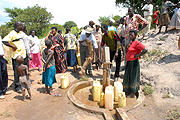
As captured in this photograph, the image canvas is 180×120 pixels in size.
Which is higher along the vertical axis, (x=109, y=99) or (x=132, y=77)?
(x=132, y=77)

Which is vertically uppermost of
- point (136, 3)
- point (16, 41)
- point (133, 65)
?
point (136, 3)

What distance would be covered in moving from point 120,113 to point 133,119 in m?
0.28

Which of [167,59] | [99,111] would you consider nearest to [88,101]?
[99,111]

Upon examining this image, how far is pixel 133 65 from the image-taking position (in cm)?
348

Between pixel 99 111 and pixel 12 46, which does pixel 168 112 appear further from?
pixel 12 46

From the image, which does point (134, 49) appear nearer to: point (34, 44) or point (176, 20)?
point (176, 20)

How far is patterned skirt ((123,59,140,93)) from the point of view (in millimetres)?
3473

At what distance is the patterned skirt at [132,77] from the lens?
3.47m

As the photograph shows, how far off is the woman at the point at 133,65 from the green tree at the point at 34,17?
21.3 metres

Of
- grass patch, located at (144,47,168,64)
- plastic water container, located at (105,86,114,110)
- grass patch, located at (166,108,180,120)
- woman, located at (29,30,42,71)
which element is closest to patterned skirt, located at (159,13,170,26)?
grass patch, located at (144,47,168,64)

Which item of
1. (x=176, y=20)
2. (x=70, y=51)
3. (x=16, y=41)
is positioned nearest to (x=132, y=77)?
(x=70, y=51)

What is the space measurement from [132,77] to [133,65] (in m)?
0.34

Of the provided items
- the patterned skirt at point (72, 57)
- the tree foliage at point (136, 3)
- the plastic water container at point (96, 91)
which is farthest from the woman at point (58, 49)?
the tree foliage at point (136, 3)

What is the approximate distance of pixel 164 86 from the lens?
12.5 feet
